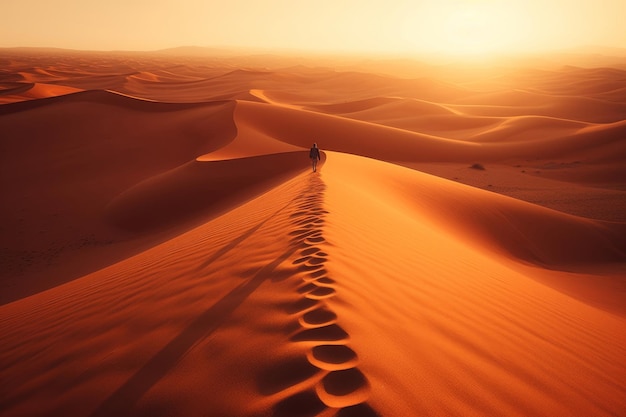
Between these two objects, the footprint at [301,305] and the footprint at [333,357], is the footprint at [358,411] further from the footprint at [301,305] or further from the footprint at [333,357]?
the footprint at [301,305]

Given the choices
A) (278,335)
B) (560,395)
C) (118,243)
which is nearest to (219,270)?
(278,335)

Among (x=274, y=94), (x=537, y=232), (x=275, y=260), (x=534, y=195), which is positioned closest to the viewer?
(x=275, y=260)

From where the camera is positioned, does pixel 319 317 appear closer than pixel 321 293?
Yes

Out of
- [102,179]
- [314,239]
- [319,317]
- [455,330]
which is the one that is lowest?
[102,179]

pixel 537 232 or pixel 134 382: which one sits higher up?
pixel 134 382

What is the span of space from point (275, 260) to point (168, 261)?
1823 millimetres

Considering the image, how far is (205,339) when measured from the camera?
2500 millimetres

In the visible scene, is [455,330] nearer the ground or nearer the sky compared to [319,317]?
nearer the ground

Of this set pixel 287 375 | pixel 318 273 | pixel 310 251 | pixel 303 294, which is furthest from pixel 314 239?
pixel 287 375

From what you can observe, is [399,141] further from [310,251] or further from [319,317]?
[319,317]

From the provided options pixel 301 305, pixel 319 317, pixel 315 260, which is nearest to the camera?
pixel 319 317

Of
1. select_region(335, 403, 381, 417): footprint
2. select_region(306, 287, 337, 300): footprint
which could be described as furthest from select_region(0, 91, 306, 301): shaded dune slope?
select_region(335, 403, 381, 417): footprint

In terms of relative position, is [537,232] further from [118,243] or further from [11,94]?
[11,94]

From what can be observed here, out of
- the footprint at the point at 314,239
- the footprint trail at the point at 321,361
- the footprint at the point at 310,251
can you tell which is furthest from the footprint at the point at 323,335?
the footprint at the point at 314,239
